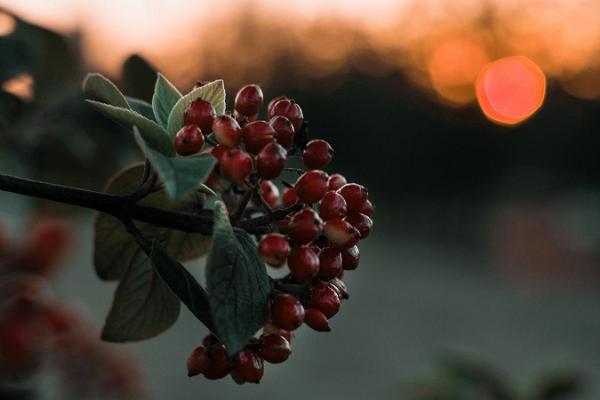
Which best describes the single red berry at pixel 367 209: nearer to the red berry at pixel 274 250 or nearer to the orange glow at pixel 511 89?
the red berry at pixel 274 250

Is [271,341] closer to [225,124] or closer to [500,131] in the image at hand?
[225,124]

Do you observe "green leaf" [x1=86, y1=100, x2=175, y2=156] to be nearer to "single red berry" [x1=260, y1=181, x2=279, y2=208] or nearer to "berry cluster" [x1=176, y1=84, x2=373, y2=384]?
"berry cluster" [x1=176, y1=84, x2=373, y2=384]

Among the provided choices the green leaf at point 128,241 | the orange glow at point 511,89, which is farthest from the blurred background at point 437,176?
the green leaf at point 128,241

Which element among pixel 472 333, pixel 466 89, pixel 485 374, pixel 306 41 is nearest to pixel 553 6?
pixel 466 89

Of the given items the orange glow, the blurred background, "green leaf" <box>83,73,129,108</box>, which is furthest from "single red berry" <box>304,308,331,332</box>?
the orange glow

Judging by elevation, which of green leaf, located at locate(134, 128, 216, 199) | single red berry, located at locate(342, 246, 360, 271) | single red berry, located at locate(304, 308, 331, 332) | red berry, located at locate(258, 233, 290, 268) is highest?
single red berry, located at locate(342, 246, 360, 271)

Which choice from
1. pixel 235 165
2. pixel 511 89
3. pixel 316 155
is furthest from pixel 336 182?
pixel 511 89
